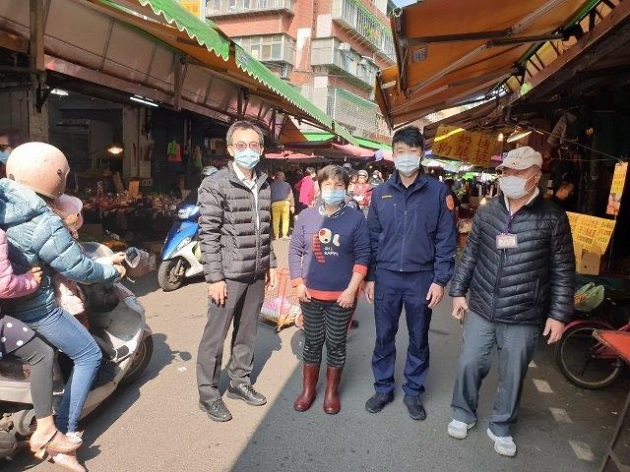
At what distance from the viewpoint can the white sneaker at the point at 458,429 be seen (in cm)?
307

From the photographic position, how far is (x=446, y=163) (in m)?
22.4

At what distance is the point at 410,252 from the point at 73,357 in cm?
231

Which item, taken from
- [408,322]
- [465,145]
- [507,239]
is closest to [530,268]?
[507,239]

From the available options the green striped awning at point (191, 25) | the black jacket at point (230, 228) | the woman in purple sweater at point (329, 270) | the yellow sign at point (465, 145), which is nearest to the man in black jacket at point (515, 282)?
the woman in purple sweater at point (329, 270)

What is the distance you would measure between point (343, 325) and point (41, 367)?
1.96m

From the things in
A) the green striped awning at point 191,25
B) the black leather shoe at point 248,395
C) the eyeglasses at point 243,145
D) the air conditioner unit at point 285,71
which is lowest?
the black leather shoe at point 248,395

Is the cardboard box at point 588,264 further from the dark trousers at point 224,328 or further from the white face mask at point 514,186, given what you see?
the dark trousers at point 224,328

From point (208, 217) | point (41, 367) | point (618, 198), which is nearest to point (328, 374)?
point (208, 217)

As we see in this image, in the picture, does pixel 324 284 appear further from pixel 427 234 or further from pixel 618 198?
pixel 618 198

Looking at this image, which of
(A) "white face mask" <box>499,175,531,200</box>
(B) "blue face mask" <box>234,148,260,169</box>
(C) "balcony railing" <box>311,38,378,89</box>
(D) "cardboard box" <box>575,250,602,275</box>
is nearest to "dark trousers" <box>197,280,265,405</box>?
(B) "blue face mask" <box>234,148,260,169</box>

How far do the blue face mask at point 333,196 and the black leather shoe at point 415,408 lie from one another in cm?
166

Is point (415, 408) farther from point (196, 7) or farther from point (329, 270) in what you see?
point (196, 7)

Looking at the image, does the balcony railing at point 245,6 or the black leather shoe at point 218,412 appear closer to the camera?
the black leather shoe at point 218,412

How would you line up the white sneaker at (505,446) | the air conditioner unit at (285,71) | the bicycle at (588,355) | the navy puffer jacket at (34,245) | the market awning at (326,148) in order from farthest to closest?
1. the air conditioner unit at (285,71)
2. the market awning at (326,148)
3. the bicycle at (588,355)
4. the white sneaker at (505,446)
5. the navy puffer jacket at (34,245)
